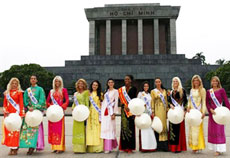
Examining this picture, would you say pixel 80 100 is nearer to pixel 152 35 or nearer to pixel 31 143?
pixel 31 143

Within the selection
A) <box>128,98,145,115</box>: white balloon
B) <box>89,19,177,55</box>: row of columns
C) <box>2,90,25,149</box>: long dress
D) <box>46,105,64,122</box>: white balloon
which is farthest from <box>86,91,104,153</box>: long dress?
<box>89,19,177,55</box>: row of columns

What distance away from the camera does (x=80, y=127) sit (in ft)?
19.3

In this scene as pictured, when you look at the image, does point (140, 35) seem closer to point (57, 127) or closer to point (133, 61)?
point (133, 61)

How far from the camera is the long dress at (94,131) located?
229 inches

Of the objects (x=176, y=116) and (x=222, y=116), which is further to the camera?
(x=176, y=116)

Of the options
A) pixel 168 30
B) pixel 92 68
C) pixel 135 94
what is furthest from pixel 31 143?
pixel 168 30

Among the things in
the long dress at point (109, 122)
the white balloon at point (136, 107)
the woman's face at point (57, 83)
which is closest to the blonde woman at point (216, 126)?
the white balloon at point (136, 107)

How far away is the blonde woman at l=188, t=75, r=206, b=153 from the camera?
5.73 m

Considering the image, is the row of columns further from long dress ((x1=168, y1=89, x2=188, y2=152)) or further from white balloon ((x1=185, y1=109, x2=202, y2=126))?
white balloon ((x1=185, y1=109, x2=202, y2=126))

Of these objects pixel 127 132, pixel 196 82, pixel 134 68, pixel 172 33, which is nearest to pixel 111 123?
pixel 127 132

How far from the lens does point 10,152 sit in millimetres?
5734

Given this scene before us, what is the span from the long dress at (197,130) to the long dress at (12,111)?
165 inches

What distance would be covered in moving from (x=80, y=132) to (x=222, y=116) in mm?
3346

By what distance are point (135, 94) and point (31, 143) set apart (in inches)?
110
